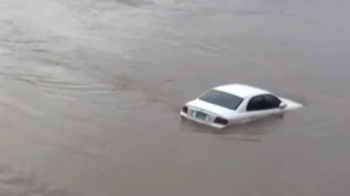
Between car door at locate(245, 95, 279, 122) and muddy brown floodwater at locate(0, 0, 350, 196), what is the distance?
1.00 feet

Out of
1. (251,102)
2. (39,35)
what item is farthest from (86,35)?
(251,102)

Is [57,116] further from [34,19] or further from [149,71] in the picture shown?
[34,19]

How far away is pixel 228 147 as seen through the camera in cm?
1930

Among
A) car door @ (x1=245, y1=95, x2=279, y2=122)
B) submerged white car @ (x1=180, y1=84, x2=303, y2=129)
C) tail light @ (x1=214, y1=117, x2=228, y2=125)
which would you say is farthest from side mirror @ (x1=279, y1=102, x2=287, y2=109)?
tail light @ (x1=214, y1=117, x2=228, y2=125)

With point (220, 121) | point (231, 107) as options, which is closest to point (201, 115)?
point (220, 121)

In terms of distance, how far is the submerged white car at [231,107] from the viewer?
19.9m

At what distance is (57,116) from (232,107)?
184 inches

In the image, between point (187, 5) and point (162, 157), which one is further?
point (187, 5)

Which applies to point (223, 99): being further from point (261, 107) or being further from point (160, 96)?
point (160, 96)

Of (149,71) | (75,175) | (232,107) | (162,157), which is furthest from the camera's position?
(149,71)

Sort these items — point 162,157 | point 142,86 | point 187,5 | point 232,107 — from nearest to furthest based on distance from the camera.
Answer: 1. point 162,157
2. point 232,107
3. point 142,86
4. point 187,5

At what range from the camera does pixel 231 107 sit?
20.2m

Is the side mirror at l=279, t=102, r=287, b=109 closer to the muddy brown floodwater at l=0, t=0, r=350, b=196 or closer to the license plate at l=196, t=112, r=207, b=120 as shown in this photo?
the muddy brown floodwater at l=0, t=0, r=350, b=196

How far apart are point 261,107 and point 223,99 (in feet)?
3.76
